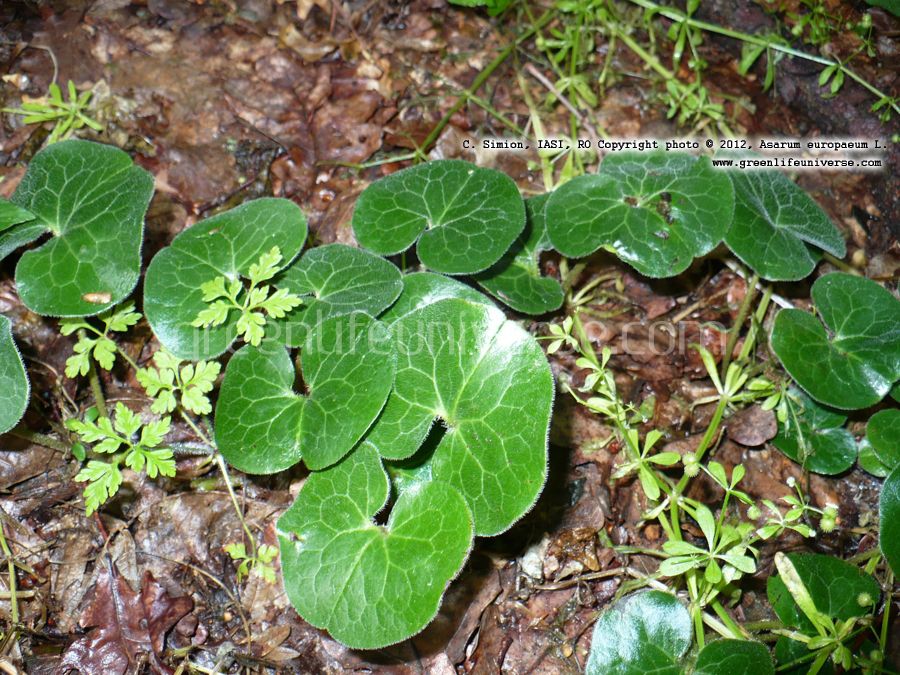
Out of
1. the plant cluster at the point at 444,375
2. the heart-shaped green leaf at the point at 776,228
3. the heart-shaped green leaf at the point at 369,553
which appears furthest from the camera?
the heart-shaped green leaf at the point at 776,228

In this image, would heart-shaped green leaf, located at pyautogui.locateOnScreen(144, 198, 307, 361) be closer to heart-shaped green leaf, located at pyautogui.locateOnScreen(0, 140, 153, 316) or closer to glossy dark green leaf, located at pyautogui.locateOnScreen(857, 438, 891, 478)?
heart-shaped green leaf, located at pyautogui.locateOnScreen(0, 140, 153, 316)

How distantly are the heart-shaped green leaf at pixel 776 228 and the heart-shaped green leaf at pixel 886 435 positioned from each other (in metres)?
0.62

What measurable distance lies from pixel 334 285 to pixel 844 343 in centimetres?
204

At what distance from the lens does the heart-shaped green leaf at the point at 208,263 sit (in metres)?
2.30

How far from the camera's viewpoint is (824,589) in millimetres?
2232

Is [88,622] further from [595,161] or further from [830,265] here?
[830,265]

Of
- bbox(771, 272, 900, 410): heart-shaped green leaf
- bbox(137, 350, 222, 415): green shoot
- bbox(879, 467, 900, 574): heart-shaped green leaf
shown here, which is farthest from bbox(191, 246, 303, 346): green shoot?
bbox(879, 467, 900, 574): heart-shaped green leaf

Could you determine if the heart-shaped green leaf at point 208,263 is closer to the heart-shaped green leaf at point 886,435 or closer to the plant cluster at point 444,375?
the plant cluster at point 444,375

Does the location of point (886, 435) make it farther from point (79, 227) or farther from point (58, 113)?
point (58, 113)

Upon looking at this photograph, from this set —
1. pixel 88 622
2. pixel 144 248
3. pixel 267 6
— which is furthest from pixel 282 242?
pixel 267 6

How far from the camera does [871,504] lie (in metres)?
2.68

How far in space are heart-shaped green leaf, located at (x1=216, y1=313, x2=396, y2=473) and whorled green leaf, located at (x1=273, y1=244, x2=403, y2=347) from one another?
0.14 m

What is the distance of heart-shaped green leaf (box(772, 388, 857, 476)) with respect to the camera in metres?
2.63

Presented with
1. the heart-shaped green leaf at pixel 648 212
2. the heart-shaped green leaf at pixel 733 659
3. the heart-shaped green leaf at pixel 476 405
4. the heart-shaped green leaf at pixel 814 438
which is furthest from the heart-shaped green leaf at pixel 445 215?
the heart-shaped green leaf at pixel 733 659
